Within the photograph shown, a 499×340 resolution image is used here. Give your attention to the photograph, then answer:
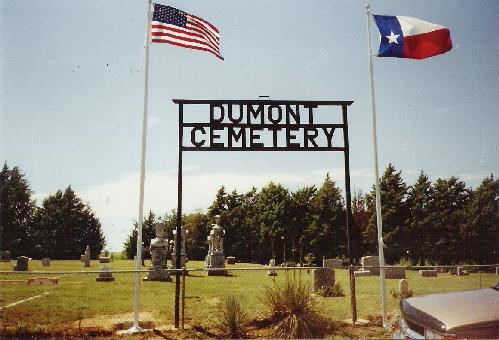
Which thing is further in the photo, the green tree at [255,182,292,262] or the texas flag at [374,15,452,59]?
the green tree at [255,182,292,262]

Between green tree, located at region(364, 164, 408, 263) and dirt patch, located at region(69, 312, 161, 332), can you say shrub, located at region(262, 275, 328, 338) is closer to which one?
dirt patch, located at region(69, 312, 161, 332)

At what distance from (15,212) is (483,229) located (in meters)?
73.0

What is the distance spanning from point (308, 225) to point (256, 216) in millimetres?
9719

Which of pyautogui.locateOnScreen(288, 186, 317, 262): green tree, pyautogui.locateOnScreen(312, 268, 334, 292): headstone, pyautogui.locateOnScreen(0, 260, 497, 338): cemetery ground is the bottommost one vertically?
pyautogui.locateOnScreen(0, 260, 497, 338): cemetery ground

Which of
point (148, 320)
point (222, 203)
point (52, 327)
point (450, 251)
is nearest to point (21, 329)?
point (52, 327)

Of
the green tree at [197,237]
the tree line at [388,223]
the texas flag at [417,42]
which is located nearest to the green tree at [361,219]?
the tree line at [388,223]

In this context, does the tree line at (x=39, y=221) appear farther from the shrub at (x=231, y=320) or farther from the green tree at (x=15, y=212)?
the shrub at (x=231, y=320)

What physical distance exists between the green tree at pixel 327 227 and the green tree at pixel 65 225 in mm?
39413

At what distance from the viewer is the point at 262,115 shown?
29.8 feet

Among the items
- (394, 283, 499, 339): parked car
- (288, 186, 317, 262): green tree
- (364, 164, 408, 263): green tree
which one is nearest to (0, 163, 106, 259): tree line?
(288, 186, 317, 262): green tree

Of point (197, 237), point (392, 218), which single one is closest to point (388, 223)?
point (392, 218)

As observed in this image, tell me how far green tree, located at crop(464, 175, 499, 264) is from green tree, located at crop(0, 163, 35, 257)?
6619 centimetres

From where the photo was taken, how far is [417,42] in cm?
907

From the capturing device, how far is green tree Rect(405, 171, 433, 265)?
44.9m
